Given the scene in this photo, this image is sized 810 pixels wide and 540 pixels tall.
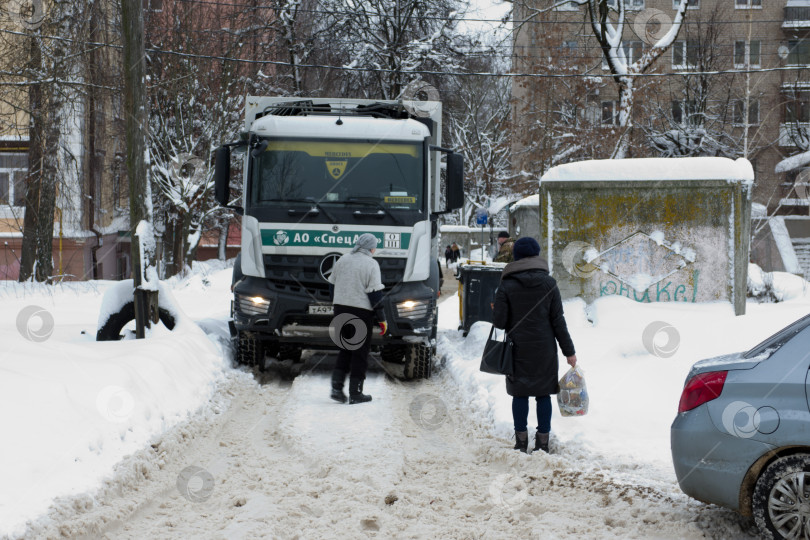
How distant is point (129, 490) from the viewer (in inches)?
215

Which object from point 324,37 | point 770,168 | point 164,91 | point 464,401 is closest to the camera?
point 464,401

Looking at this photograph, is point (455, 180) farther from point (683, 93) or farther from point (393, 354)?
point (683, 93)

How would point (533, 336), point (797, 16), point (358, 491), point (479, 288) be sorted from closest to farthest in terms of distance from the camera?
point (358, 491), point (533, 336), point (479, 288), point (797, 16)

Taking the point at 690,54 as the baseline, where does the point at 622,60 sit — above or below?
below

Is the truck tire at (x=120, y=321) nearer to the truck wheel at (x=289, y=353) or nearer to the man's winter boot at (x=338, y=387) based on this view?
the truck wheel at (x=289, y=353)

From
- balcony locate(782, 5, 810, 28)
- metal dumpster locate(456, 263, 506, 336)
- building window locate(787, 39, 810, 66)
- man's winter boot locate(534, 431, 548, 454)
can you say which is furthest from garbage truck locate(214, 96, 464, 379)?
balcony locate(782, 5, 810, 28)

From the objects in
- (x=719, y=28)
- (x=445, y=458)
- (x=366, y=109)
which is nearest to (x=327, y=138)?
(x=366, y=109)

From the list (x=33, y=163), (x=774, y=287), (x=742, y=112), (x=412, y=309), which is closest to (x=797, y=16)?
(x=742, y=112)

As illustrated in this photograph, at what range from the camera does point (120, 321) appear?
11.1 metres

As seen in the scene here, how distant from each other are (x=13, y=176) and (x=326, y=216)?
1550 centimetres

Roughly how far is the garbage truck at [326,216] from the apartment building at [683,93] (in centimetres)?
1279

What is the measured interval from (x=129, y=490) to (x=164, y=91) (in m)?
22.6

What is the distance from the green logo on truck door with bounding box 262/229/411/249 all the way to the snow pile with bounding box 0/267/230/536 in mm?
1699

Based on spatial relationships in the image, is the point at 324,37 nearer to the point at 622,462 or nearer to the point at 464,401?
the point at 464,401
